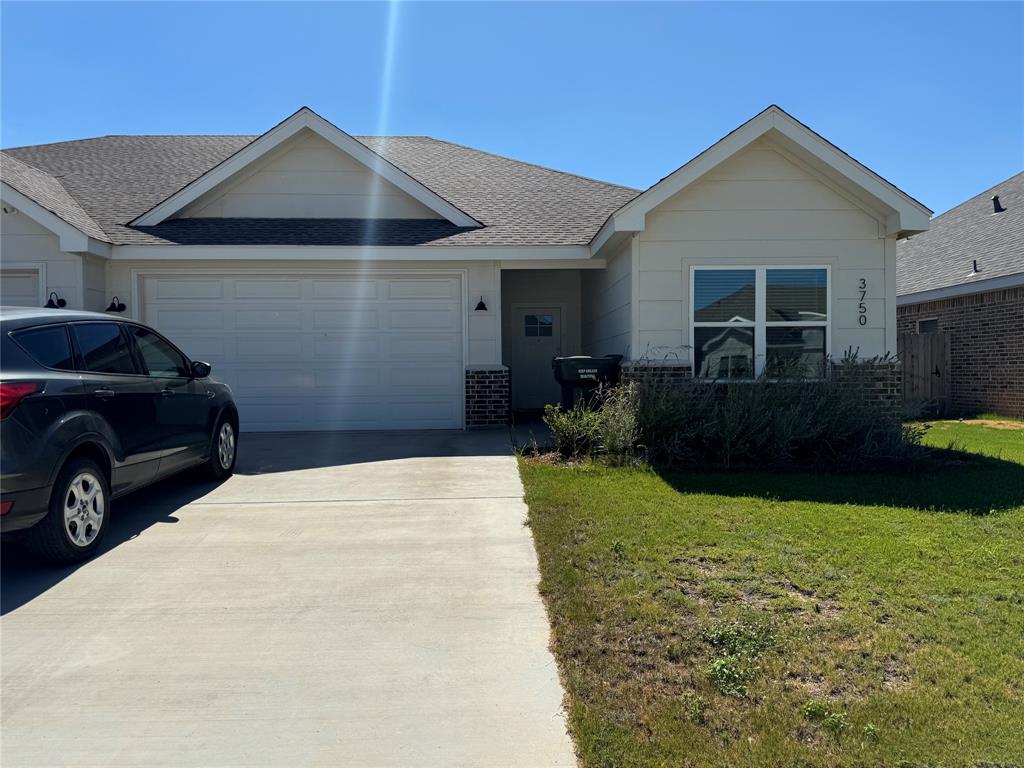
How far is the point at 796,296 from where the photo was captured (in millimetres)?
9680

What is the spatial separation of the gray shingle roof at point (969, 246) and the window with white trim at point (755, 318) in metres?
7.13

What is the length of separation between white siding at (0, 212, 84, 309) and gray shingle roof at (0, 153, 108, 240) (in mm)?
391

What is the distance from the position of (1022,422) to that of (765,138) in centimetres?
859

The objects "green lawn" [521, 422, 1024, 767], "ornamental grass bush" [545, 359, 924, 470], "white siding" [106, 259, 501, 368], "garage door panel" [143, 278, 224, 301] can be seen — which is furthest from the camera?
"garage door panel" [143, 278, 224, 301]

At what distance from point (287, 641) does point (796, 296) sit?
820 cm

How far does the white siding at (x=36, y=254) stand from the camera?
33.8ft

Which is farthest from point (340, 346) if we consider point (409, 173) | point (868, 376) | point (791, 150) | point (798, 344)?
point (868, 376)

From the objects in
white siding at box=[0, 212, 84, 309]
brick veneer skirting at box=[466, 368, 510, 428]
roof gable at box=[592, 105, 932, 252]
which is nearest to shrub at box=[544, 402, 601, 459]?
roof gable at box=[592, 105, 932, 252]

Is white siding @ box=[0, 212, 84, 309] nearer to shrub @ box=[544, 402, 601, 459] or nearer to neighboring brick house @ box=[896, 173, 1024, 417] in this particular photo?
shrub @ box=[544, 402, 601, 459]

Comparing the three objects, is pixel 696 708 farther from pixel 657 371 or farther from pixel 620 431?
pixel 657 371

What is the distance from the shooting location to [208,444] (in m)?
7.04

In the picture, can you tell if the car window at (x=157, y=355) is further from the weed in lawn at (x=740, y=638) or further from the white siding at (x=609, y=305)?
the white siding at (x=609, y=305)

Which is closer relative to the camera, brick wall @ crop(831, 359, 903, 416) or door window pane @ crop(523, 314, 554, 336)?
brick wall @ crop(831, 359, 903, 416)

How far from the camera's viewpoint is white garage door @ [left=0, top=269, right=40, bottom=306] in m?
10.5
